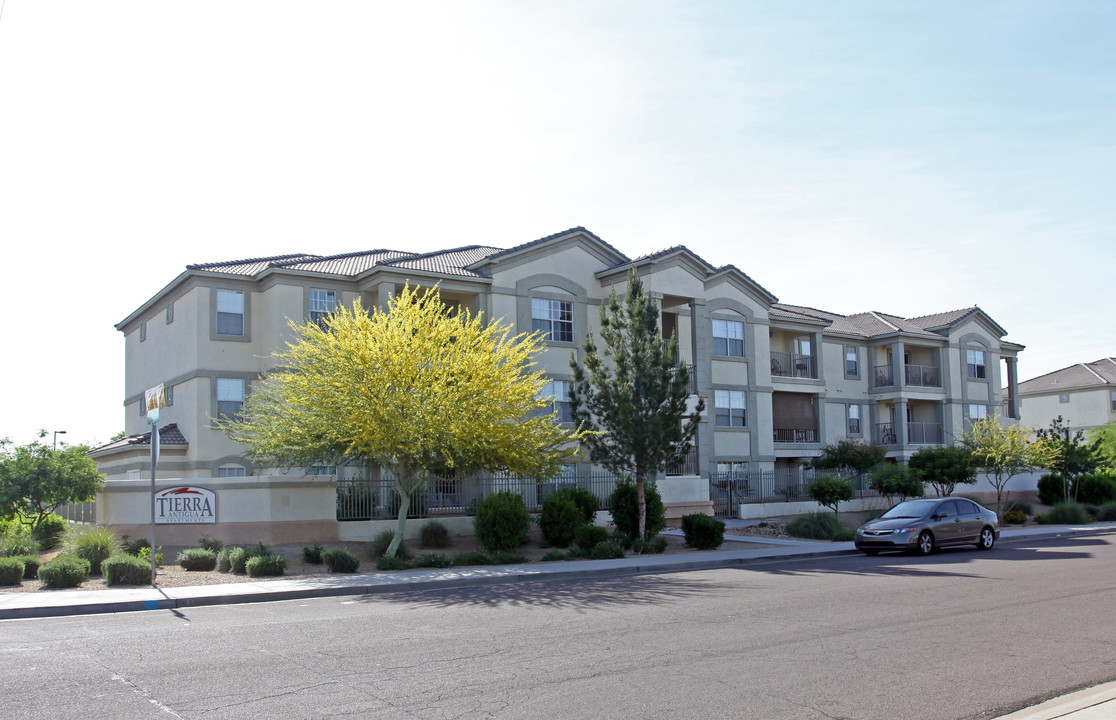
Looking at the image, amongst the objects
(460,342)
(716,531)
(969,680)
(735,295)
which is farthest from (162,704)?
(735,295)

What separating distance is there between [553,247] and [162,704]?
26.1 m

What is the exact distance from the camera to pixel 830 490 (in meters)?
32.0

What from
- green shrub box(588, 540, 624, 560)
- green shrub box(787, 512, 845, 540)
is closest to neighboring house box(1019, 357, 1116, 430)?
green shrub box(787, 512, 845, 540)

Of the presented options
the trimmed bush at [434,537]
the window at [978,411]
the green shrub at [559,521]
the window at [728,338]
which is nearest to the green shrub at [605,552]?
the green shrub at [559,521]

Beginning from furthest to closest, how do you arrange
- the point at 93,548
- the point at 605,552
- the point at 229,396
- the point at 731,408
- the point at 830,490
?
1. the point at 731,408
2. the point at 830,490
3. the point at 229,396
4. the point at 605,552
5. the point at 93,548

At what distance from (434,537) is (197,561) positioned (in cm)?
640

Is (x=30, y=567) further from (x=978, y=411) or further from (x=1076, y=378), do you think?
(x=1076, y=378)

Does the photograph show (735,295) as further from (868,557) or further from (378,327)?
(378,327)

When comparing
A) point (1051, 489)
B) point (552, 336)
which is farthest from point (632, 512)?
point (1051, 489)

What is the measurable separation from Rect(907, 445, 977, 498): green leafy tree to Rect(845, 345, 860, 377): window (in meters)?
11.3

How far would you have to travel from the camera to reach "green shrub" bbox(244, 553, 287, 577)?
18.5 m

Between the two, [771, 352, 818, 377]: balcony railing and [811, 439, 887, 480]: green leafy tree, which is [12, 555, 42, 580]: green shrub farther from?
[771, 352, 818, 377]: balcony railing

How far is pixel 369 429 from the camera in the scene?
811 inches

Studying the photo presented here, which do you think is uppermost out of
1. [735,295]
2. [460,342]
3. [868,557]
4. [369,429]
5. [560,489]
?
[735,295]
